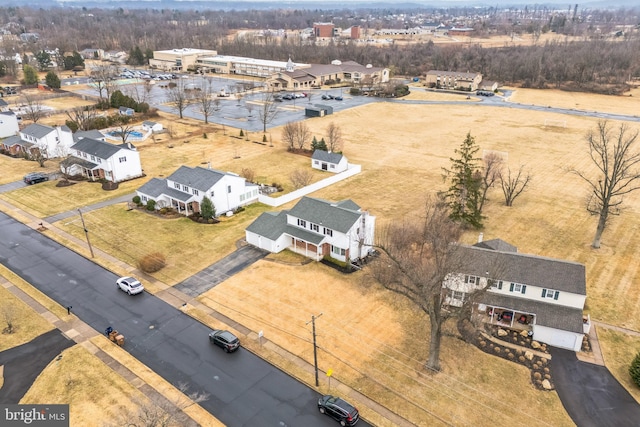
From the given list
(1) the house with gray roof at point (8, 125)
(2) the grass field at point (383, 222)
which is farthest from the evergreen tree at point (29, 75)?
(2) the grass field at point (383, 222)

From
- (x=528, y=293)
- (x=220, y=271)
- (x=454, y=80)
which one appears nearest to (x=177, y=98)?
(x=220, y=271)

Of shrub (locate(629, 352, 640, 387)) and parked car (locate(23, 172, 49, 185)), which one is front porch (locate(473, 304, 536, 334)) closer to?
shrub (locate(629, 352, 640, 387))

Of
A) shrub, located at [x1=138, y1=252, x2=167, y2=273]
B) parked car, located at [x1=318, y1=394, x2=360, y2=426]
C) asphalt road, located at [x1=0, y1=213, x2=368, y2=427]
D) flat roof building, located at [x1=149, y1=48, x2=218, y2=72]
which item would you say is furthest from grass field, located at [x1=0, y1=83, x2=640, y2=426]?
flat roof building, located at [x1=149, y1=48, x2=218, y2=72]

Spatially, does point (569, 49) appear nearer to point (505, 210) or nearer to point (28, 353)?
point (505, 210)

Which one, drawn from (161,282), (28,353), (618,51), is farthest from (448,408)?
(618,51)

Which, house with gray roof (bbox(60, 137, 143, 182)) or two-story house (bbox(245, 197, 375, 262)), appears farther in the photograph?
house with gray roof (bbox(60, 137, 143, 182))

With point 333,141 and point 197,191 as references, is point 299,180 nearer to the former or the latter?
point 197,191
